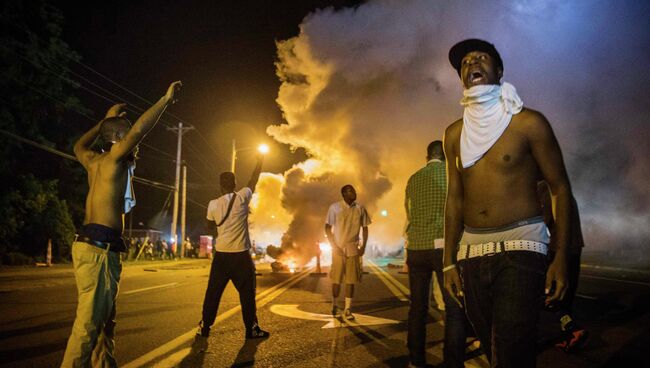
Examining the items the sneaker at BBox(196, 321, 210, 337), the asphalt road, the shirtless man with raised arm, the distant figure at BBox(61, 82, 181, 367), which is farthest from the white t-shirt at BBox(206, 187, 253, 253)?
the shirtless man with raised arm

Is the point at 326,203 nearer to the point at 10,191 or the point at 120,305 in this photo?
the point at 10,191

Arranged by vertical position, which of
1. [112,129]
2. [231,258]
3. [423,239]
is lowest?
[231,258]

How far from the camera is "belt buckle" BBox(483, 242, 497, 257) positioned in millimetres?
2340

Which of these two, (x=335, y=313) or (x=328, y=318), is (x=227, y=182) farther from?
(x=335, y=313)

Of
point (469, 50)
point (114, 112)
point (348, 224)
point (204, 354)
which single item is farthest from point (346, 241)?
point (469, 50)

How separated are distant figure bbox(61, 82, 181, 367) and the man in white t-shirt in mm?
2065

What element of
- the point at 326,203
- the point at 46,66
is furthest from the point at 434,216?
the point at 46,66

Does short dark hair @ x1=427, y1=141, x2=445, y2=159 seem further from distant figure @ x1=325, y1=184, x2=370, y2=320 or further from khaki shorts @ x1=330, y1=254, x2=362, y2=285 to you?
khaki shorts @ x1=330, y1=254, x2=362, y2=285

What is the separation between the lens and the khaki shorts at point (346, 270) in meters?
7.16

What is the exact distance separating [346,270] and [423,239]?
3.13 meters

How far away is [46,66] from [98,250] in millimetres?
28357

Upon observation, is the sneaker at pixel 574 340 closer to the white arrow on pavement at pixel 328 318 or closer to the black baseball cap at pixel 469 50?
the white arrow on pavement at pixel 328 318

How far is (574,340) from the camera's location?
4867 mm

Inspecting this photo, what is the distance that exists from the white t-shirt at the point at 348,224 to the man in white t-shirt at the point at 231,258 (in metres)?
2.03
